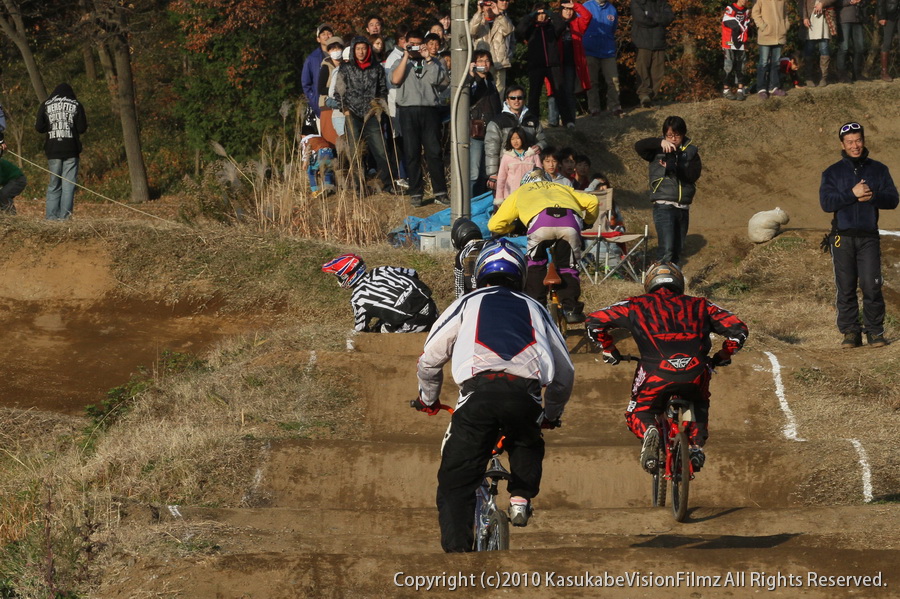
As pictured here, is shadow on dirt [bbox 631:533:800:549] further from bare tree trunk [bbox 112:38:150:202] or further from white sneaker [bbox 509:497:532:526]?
bare tree trunk [bbox 112:38:150:202]

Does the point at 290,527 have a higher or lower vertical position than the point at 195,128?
lower

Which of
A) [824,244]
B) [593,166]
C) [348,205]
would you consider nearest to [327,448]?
[824,244]

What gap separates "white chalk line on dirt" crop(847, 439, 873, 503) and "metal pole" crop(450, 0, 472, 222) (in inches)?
243

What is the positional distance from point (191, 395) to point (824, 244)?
21.1 ft

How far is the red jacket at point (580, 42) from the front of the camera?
19.2 metres

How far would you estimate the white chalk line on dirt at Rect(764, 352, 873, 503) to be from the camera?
877 cm

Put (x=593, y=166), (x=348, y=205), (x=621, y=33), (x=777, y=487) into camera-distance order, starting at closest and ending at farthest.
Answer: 1. (x=777, y=487)
2. (x=348, y=205)
3. (x=593, y=166)
4. (x=621, y=33)

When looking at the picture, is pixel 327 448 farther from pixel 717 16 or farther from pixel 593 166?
pixel 717 16

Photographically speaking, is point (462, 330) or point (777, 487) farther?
point (777, 487)

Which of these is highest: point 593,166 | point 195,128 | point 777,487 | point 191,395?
point 195,128

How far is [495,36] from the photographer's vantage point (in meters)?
17.8

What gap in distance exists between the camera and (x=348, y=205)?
16562 mm

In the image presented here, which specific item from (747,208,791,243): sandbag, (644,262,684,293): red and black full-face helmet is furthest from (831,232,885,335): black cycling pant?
(747,208,791,243): sandbag

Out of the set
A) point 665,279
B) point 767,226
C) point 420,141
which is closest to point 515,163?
point 420,141
